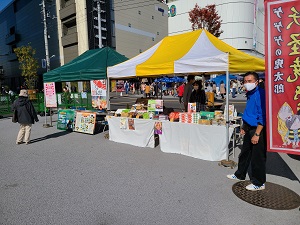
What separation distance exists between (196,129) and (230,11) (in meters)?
34.7

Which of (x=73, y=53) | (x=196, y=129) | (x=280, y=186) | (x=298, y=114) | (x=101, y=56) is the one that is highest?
(x=73, y=53)

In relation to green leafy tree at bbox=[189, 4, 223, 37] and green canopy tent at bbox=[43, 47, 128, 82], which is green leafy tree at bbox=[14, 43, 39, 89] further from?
green canopy tent at bbox=[43, 47, 128, 82]

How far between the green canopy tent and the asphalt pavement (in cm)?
280

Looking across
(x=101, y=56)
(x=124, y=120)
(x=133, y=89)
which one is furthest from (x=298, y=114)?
(x=133, y=89)

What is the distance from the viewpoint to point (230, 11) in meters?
34.2

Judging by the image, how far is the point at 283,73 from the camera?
9.93ft

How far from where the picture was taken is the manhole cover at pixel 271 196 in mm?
3326

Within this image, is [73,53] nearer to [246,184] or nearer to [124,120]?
[124,120]

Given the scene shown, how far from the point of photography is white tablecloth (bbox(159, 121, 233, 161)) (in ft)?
16.9

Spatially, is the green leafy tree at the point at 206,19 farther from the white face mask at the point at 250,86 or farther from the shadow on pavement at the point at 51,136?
the white face mask at the point at 250,86

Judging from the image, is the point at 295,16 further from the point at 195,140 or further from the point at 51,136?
the point at 51,136

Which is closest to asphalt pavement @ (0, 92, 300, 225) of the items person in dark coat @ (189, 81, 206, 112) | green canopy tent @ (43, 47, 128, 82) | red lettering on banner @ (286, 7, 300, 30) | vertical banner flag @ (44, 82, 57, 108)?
person in dark coat @ (189, 81, 206, 112)

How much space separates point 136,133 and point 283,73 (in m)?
4.37

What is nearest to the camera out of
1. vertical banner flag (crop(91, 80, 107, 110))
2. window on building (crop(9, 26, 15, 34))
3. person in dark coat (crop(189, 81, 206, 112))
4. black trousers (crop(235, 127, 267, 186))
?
black trousers (crop(235, 127, 267, 186))
